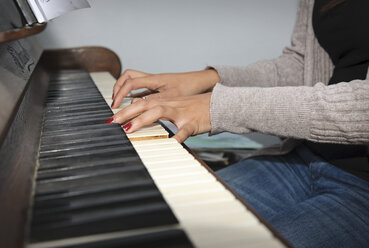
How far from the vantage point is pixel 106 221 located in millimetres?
358

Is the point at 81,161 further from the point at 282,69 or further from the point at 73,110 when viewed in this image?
the point at 282,69

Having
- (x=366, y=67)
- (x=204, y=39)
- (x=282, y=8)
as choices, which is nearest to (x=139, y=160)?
(x=366, y=67)

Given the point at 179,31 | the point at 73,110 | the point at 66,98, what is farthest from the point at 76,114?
the point at 179,31

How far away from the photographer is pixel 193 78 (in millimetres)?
1060

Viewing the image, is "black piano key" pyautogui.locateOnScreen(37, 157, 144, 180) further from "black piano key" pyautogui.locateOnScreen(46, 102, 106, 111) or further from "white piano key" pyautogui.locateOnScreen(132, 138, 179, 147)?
"black piano key" pyautogui.locateOnScreen(46, 102, 106, 111)

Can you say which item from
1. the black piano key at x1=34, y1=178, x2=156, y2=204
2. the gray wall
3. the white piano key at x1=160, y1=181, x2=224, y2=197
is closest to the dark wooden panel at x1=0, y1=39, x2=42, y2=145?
the black piano key at x1=34, y1=178, x2=156, y2=204

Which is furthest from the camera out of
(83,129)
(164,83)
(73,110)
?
(164,83)

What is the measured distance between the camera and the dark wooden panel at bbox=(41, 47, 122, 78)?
146 centimetres

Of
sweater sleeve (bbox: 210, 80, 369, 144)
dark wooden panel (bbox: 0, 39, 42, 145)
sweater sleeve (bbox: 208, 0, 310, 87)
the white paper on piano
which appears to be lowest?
sweater sleeve (bbox: 208, 0, 310, 87)

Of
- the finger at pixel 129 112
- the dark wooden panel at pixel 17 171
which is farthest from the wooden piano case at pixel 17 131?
the finger at pixel 129 112

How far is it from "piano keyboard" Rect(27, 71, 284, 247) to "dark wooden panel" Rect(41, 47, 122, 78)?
0.88 metres

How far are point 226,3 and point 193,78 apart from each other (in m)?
0.73

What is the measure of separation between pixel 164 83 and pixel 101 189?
1.96ft

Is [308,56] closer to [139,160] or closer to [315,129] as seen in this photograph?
[315,129]
